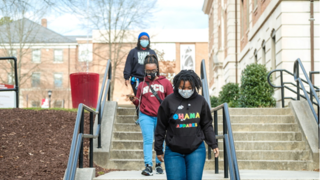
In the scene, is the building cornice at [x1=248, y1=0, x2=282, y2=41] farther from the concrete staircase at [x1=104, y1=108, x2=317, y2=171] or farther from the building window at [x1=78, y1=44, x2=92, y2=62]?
the building window at [x1=78, y1=44, x2=92, y2=62]

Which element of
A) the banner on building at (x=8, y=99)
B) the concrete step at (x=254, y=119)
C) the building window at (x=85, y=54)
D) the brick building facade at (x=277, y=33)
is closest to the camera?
the concrete step at (x=254, y=119)

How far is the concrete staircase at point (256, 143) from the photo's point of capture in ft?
24.1

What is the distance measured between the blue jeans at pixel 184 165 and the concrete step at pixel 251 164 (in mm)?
3214

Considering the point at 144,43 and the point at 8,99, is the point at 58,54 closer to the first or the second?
the point at 8,99

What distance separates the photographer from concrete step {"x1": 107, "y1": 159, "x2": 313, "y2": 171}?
23.9 feet

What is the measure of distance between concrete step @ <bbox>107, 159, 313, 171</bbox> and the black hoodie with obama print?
124 inches

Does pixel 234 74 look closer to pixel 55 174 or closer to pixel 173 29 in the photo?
pixel 55 174

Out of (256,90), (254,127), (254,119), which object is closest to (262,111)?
(254,119)

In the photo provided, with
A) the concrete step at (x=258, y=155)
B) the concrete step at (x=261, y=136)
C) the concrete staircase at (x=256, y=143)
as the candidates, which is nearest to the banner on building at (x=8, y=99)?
the concrete staircase at (x=256, y=143)

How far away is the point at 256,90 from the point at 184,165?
29.5 feet

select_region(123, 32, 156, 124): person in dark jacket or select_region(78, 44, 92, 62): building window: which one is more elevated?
select_region(78, 44, 92, 62): building window

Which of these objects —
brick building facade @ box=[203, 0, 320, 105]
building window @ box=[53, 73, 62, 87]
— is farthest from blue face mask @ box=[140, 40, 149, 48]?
building window @ box=[53, 73, 62, 87]

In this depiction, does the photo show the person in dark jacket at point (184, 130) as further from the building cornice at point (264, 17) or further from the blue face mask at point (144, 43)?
the building cornice at point (264, 17)

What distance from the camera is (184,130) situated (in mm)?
4195
